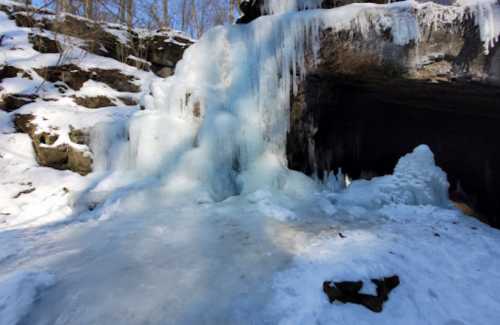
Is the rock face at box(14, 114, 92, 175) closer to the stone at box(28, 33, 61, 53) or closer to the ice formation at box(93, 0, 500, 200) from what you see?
the ice formation at box(93, 0, 500, 200)

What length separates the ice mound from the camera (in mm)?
3570

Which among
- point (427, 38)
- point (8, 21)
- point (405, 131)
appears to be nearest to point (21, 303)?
point (427, 38)

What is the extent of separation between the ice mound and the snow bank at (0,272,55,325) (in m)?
3.35

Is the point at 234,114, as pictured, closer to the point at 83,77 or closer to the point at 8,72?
the point at 83,77

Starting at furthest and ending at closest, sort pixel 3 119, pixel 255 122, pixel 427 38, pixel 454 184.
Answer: pixel 3 119
pixel 454 184
pixel 255 122
pixel 427 38

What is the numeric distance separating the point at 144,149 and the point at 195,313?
3540 millimetres

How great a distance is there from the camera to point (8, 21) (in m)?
7.86

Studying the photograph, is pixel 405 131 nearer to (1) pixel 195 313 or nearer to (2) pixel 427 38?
(2) pixel 427 38

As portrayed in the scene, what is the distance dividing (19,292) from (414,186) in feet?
13.8

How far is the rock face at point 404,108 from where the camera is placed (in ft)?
9.82

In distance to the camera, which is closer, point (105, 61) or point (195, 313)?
point (195, 313)

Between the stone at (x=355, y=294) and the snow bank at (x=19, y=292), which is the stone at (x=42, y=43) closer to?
the snow bank at (x=19, y=292)

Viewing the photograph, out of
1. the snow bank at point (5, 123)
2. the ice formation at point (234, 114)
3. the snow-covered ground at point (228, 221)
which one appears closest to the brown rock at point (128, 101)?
the snow-covered ground at point (228, 221)

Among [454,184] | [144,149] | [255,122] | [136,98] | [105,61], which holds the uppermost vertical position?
[105,61]
